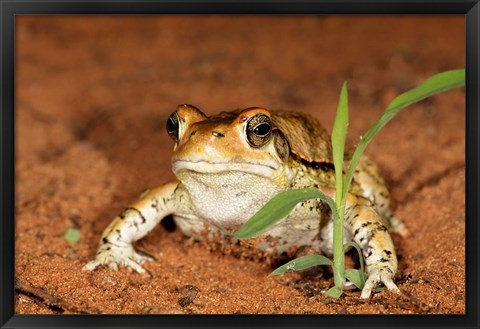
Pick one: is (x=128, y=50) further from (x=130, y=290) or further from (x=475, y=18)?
(x=475, y=18)

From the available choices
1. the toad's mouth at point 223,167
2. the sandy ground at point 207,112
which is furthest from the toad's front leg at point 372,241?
the toad's mouth at point 223,167

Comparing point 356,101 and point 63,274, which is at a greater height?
point 356,101

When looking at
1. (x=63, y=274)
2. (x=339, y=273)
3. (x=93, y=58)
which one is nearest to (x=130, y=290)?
(x=63, y=274)

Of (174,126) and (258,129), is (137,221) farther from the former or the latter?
(258,129)

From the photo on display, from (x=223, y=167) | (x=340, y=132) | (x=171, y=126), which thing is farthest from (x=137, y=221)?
(x=340, y=132)

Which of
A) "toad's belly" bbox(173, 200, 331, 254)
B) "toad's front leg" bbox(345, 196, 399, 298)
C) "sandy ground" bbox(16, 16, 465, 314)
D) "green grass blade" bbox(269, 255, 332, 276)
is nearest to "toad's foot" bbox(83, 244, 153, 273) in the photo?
"sandy ground" bbox(16, 16, 465, 314)

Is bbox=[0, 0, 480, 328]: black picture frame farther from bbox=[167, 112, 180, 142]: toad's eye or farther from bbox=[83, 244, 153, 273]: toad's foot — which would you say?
bbox=[83, 244, 153, 273]: toad's foot
